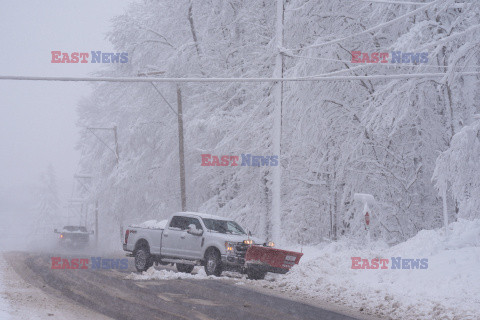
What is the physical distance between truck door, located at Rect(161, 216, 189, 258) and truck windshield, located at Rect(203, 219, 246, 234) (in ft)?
2.73

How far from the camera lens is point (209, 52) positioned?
104 feet

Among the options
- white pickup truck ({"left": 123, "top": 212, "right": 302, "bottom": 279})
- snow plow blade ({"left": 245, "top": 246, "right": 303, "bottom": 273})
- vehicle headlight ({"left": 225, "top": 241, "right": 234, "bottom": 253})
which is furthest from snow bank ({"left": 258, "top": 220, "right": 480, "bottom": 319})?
vehicle headlight ({"left": 225, "top": 241, "right": 234, "bottom": 253})

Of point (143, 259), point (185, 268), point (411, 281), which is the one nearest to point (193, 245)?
point (185, 268)

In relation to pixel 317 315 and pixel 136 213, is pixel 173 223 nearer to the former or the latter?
pixel 317 315

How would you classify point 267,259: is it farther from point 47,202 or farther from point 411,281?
point 47,202

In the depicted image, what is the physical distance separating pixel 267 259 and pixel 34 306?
290 inches

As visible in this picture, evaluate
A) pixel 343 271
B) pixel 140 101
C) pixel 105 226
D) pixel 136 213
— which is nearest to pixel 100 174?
pixel 136 213

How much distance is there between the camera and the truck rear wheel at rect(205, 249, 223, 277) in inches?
713

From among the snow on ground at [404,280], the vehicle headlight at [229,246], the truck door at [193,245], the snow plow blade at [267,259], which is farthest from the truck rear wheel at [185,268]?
the snow plow blade at [267,259]

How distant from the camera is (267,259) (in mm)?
17047

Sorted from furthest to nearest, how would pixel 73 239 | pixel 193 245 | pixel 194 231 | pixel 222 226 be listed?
pixel 73 239 → pixel 222 226 → pixel 193 245 → pixel 194 231

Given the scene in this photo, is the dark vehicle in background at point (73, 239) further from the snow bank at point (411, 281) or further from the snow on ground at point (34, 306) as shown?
the snow bank at point (411, 281)

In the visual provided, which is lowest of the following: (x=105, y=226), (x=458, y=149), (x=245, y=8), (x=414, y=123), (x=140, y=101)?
(x=105, y=226)

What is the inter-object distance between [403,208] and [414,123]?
3680mm
